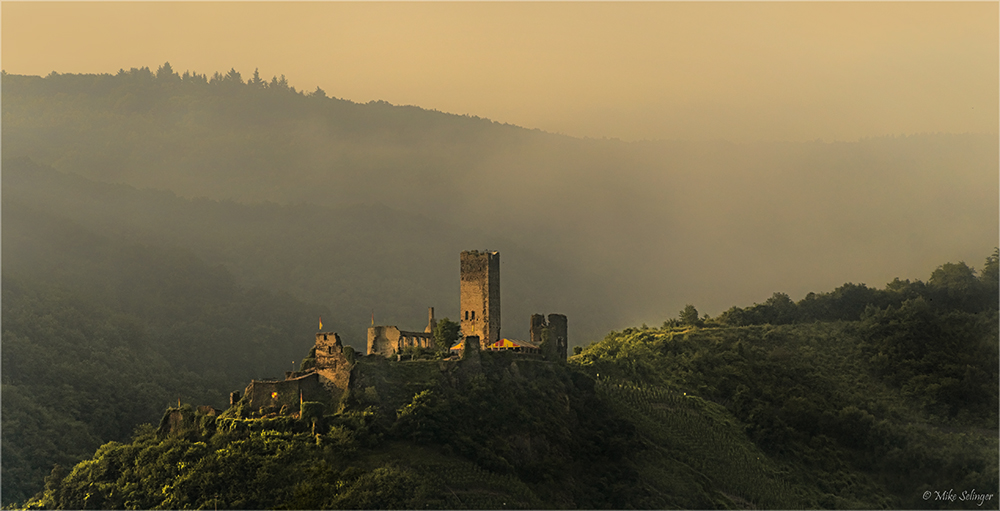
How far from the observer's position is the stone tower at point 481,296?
219 ft

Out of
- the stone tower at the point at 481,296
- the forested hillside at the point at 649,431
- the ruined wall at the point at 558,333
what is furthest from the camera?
the ruined wall at the point at 558,333

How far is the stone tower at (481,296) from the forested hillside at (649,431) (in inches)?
229

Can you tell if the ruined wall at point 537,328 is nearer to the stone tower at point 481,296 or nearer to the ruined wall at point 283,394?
the stone tower at point 481,296

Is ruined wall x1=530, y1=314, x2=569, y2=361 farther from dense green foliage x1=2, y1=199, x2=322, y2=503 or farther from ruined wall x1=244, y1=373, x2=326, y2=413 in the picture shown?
dense green foliage x1=2, y1=199, x2=322, y2=503

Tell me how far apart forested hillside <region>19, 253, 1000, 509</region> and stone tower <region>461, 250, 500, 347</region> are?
5.81 meters

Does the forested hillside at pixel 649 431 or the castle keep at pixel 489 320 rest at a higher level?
the castle keep at pixel 489 320

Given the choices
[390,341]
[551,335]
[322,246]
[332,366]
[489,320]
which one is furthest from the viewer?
[322,246]

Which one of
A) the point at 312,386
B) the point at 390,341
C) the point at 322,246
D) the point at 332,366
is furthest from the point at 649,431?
the point at 322,246

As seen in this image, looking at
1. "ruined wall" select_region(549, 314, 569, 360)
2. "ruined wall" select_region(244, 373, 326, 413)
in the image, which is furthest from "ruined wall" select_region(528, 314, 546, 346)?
"ruined wall" select_region(244, 373, 326, 413)

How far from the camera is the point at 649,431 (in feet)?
217

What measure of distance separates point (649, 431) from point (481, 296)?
13317 mm

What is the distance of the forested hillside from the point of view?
50312 mm

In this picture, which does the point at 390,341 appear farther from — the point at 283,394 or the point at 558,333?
the point at 558,333

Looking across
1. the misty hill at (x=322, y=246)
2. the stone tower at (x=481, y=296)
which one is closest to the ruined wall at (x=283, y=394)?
the stone tower at (x=481, y=296)
